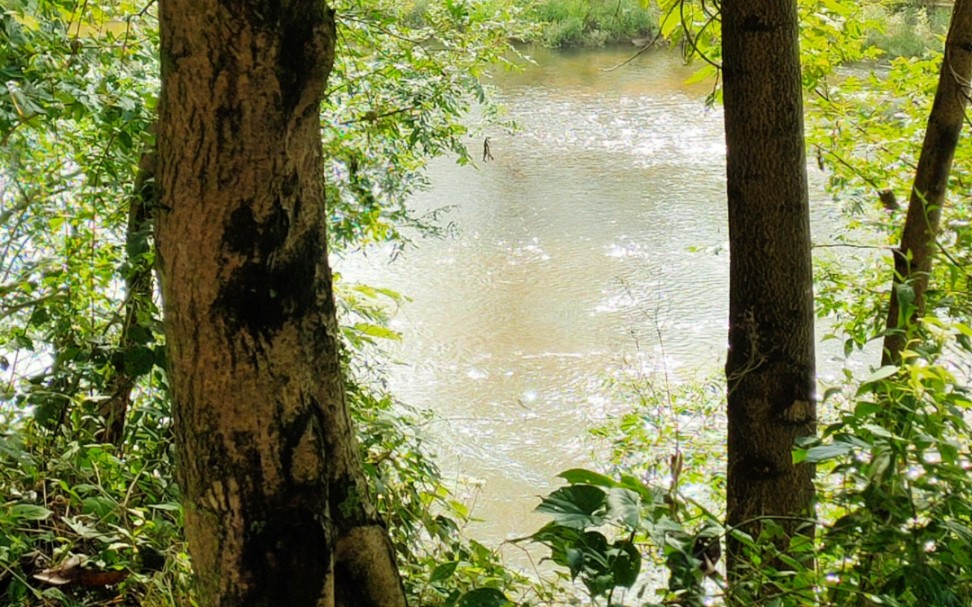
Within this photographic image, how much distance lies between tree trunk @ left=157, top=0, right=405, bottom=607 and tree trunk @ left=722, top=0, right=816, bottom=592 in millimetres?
831

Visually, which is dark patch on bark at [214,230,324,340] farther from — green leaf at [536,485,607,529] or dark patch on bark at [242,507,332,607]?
green leaf at [536,485,607,529]

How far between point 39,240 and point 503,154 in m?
5.61

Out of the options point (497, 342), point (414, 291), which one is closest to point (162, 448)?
point (497, 342)

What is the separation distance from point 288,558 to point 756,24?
113 cm

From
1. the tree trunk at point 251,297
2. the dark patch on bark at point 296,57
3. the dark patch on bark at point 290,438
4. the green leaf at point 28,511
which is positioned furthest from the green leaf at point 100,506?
the dark patch on bark at point 296,57

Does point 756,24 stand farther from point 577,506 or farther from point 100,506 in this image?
point 100,506

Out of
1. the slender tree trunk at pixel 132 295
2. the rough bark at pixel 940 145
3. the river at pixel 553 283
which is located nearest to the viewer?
the slender tree trunk at pixel 132 295

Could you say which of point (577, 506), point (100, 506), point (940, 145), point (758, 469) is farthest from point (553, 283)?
point (577, 506)

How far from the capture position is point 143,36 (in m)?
2.32

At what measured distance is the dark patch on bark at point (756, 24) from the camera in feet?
4.99

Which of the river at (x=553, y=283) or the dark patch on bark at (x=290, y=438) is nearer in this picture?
the dark patch on bark at (x=290, y=438)

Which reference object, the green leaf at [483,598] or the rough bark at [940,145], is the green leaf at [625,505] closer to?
the green leaf at [483,598]

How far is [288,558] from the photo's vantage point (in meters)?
1.03

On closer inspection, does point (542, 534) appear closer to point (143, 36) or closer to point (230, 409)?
point (230, 409)
